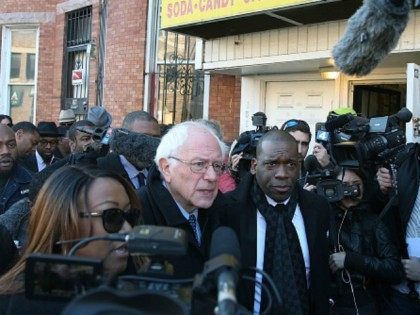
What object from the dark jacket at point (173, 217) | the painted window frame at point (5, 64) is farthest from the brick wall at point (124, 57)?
the dark jacket at point (173, 217)

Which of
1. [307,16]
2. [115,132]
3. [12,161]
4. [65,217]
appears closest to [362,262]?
[115,132]

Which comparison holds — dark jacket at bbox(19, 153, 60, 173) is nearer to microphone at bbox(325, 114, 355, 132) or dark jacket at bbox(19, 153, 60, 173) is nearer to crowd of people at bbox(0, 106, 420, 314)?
crowd of people at bbox(0, 106, 420, 314)

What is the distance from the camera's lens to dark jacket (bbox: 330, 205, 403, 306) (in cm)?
352

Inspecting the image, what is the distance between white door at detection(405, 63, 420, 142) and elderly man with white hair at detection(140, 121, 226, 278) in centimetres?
381

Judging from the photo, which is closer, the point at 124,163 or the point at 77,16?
the point at 124,163

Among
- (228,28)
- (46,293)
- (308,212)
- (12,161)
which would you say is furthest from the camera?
(228,28)

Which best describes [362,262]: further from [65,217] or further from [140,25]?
[140,25]

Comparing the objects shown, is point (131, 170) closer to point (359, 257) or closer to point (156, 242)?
point (359, 257)

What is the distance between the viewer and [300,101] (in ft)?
27.9

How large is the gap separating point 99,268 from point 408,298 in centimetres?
301

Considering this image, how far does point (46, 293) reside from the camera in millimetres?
1231

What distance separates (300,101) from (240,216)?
18.7ft

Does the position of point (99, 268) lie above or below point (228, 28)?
below

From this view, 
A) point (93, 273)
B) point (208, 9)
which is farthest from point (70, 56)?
point (93, 273)
